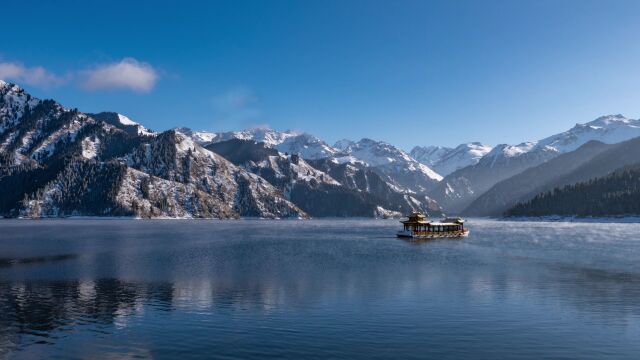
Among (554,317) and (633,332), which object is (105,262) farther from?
(633,332)

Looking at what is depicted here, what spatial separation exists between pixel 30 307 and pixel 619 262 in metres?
107

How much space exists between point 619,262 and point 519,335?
2959 inches

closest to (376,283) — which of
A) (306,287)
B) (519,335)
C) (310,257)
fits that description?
(306,287)

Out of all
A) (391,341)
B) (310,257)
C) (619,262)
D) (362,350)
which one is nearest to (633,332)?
(391,341)

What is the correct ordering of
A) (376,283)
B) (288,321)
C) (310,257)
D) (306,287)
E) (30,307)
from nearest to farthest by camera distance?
(288,321), (30,307), (306,287), (376,283), (310,257)

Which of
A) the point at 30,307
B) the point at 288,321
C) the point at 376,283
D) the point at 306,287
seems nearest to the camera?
the point at 288,321

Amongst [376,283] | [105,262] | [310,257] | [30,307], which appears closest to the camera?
[30,307]

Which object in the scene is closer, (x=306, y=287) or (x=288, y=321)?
(x=288, y=321)

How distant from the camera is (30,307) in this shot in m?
57.6

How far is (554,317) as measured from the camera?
178 feet

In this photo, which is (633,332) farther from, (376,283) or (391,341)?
(376,283)

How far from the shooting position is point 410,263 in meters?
108

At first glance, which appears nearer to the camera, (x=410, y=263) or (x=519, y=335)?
(x=519, y=335)

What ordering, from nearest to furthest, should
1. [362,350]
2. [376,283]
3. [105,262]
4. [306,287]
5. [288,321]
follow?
1. [362,350]
2. [288,321]
3. [306,287]
4. [376,283]
5. [105,262]
